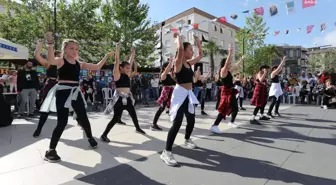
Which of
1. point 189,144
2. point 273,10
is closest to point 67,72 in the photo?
point 189,144

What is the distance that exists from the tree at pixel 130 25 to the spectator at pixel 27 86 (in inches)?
646

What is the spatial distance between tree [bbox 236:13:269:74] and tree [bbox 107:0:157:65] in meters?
14.0

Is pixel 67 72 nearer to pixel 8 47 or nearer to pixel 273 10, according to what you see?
pixel 8 47

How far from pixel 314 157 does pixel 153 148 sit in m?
2.42

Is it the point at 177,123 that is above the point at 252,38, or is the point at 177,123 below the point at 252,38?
below

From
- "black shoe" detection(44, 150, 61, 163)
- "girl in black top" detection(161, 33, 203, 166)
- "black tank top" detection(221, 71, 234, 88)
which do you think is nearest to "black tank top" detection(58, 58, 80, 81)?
"black shoe" detection(44, 150, 61, 163)

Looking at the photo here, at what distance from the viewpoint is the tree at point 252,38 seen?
3166 cm

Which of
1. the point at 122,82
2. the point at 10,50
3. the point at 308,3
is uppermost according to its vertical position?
the point at 308,3

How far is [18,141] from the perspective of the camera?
441cm

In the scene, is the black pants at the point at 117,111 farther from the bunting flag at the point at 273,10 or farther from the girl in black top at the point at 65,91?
the bunting flag at the point at 273,10

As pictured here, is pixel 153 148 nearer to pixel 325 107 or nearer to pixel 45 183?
pixel 45 183

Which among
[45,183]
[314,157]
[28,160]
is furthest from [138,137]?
[314,157]

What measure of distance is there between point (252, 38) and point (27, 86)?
99.2 ft

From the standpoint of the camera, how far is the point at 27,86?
714 cm
